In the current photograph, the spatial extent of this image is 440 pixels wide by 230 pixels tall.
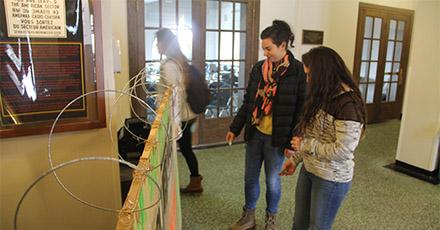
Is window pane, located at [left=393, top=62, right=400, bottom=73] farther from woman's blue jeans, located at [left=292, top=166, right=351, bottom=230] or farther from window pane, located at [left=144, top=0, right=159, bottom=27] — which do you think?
woman's blue jeans, located at [left=292, top=166, right=351, bottom=230]

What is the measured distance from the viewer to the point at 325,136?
1481 millimetres

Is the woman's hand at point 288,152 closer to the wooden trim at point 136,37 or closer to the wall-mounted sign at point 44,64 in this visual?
the wall-mounted sign at point 44,64

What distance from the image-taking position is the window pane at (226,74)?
4148mm

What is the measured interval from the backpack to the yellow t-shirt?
2.42 ft

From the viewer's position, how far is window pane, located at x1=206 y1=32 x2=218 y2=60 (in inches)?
156

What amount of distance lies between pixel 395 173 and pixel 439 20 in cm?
159

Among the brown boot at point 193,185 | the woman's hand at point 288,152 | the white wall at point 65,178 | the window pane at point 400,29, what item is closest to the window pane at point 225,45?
the brown boot at point 193,185

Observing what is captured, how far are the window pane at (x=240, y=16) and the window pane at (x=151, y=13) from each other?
104 cm

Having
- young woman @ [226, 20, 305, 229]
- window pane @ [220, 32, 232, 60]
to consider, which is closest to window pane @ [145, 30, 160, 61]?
window pane @ [220, 32, 232, 60]

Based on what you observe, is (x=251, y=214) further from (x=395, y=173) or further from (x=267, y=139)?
(x=395, y=173)

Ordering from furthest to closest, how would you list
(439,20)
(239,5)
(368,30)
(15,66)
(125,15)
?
(368,30) → (239,5) → (125,15) → (439,20) → (15,66)

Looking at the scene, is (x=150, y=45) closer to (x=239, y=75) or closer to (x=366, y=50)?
(x=239, y=75)

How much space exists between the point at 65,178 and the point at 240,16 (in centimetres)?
311

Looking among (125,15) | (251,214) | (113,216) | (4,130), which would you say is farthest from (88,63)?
(125,15)
